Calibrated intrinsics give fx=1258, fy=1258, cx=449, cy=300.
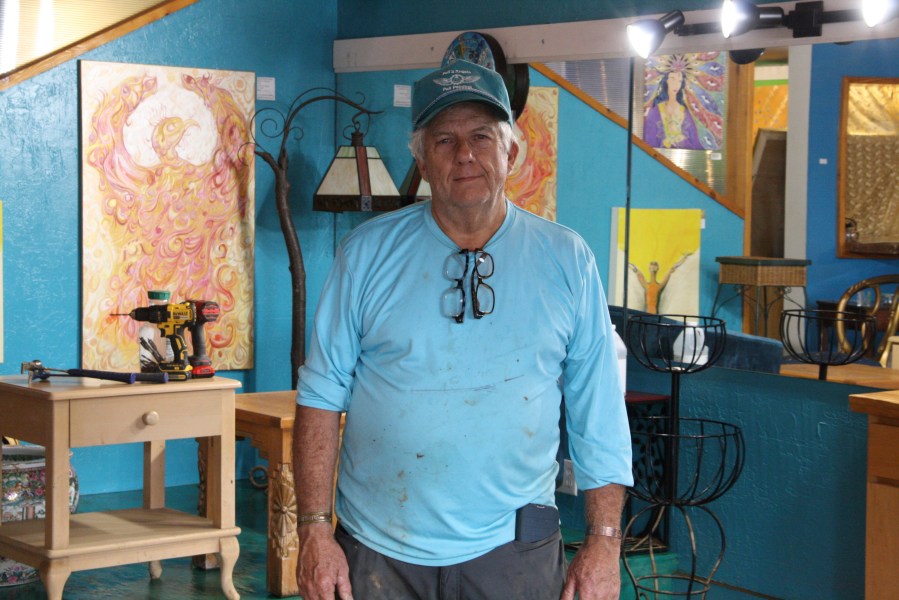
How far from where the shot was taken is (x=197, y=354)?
14.8 feet

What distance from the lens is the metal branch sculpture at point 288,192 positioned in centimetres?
669

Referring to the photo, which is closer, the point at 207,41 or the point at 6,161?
the point at 6,161

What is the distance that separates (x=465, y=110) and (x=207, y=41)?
14.6 ft

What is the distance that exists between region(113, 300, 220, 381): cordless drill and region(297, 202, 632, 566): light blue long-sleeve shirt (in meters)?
2.04

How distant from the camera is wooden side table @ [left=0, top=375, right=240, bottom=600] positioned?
4.10m

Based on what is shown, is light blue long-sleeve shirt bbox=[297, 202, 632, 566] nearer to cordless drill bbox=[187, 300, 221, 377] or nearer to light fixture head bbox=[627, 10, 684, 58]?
cordless drill bbox=[187, 300, 221, 377]

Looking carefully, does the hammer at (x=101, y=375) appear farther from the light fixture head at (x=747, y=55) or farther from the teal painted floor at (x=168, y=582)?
the light fixture head at (x=747, y=55)

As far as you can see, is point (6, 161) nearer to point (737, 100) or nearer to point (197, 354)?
point (197, 354)

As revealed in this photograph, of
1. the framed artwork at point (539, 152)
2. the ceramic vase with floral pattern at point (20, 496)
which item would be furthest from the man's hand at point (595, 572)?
the framed artwork at point (539, 152)

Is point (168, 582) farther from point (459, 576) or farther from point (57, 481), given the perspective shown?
point (459, 576)

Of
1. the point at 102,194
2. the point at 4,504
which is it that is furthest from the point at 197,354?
Result: the point at 102,194

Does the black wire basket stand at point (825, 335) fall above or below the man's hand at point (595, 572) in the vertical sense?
above

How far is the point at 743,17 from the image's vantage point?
5023 mm

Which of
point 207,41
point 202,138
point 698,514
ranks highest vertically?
point 207,41
